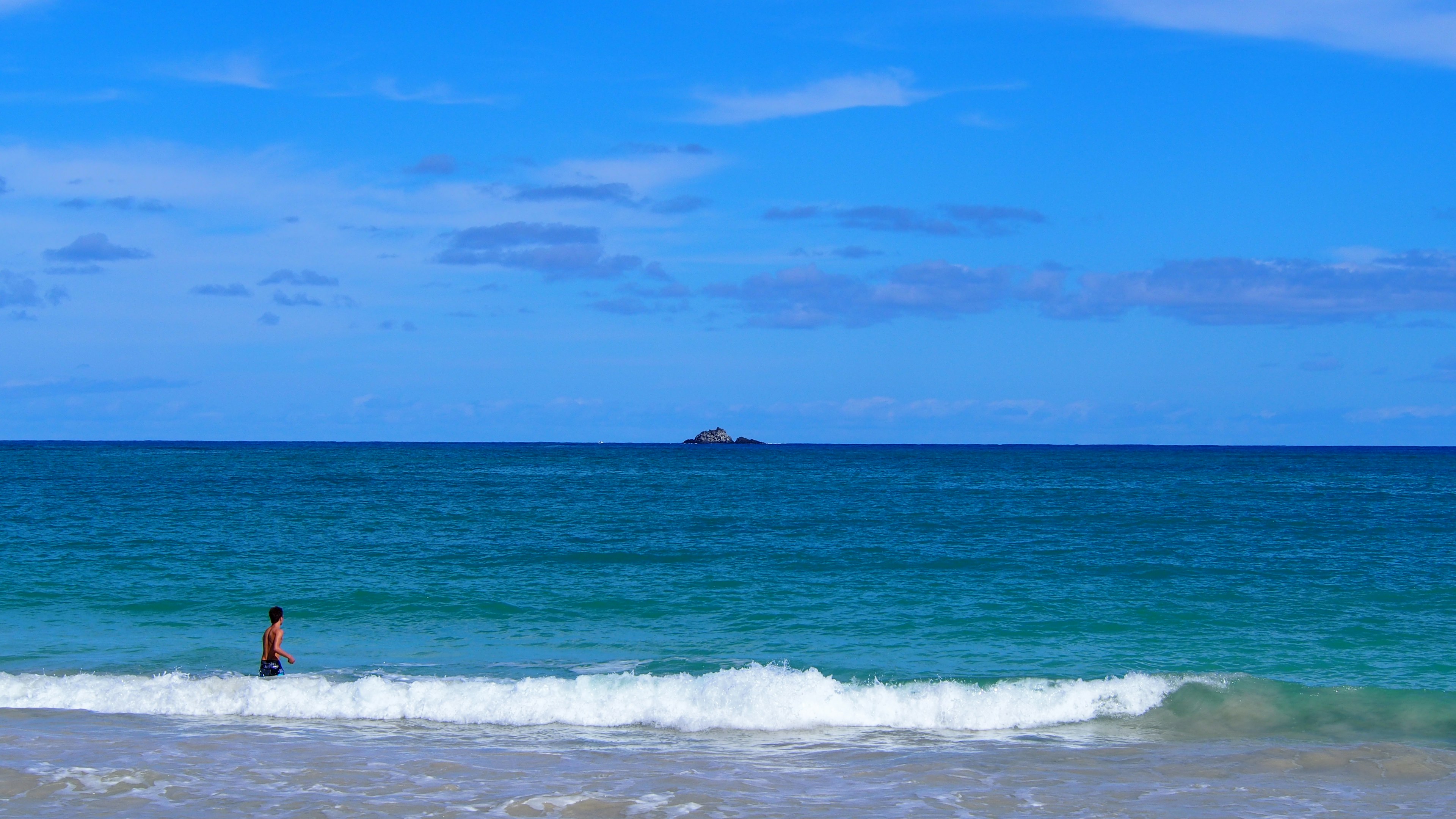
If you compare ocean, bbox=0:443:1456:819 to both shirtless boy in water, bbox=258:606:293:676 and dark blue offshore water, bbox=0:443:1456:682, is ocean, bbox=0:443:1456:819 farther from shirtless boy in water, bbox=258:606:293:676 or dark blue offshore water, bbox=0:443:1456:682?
shirtless boy in water, bbox=258:606:293:676

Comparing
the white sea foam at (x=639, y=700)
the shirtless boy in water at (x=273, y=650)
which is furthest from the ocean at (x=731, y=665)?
the shirtless boy in water at (x=273, y=650)

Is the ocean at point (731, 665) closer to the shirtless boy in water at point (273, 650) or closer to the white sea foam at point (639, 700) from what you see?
the white sea foam at point (639, 700)

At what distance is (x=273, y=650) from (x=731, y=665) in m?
7.48

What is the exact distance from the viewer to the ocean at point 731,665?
12305 millimetres

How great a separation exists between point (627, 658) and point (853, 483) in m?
51.8

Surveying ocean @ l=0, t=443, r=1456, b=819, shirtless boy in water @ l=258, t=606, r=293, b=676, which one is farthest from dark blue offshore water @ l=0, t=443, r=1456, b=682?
shirtless boy in water @ l=258, t=606, r=293, b=676

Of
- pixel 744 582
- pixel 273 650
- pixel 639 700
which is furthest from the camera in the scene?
pixel 744 582

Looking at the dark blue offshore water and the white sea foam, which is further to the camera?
the dark blue offshore water

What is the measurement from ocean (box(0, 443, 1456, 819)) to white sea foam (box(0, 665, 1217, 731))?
0.18 feet

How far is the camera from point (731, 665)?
19172 mm

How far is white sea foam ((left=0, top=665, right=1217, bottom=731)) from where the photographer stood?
642 inches

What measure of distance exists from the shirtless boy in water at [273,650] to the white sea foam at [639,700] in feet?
0.89

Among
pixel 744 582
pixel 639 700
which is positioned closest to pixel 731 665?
pixel 639 700

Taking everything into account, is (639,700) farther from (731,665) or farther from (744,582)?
(744,582)
